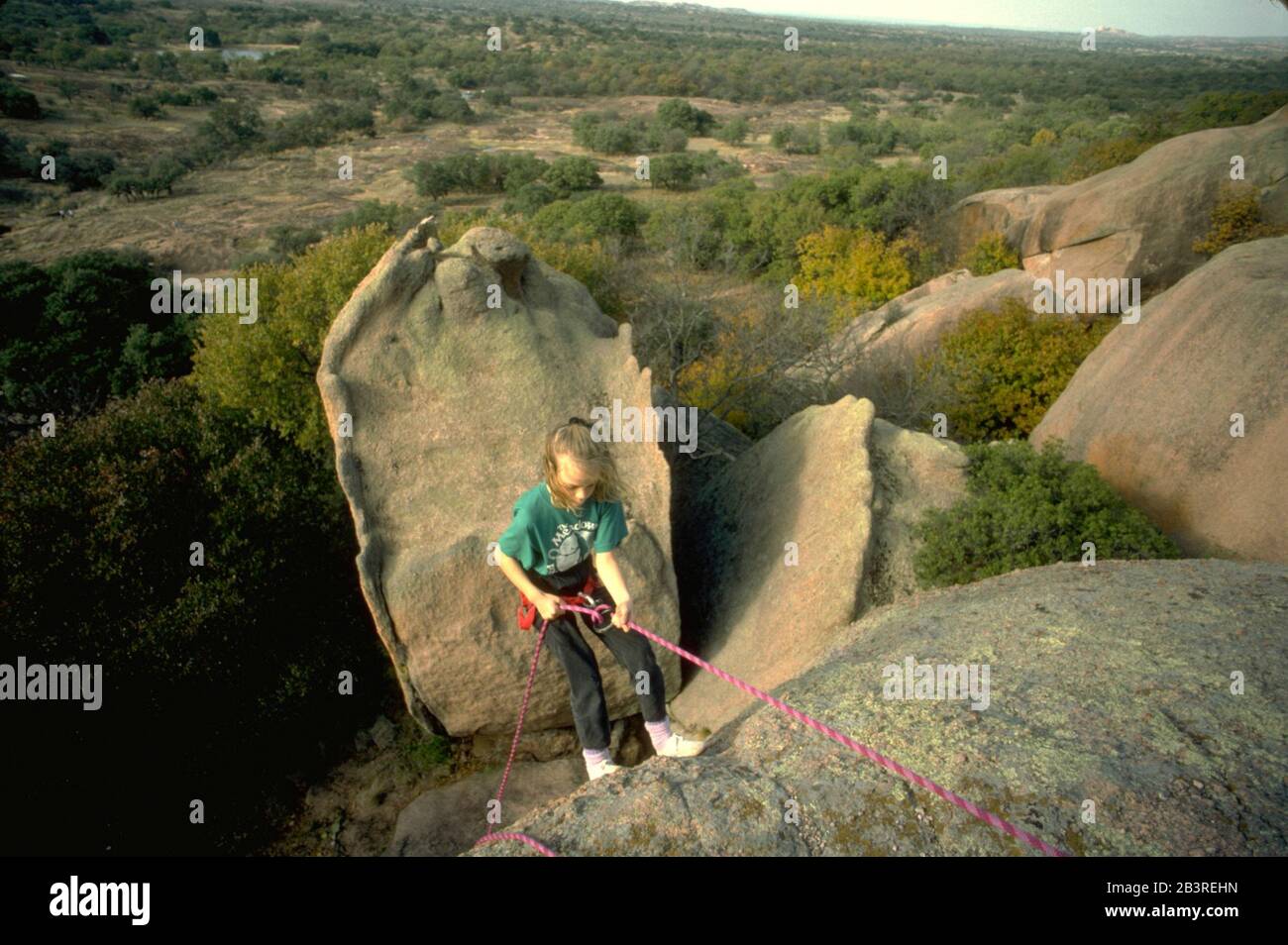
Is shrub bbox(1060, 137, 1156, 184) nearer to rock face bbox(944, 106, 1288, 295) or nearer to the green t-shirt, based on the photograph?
rock face bbox(944, 106, 1288, 295)

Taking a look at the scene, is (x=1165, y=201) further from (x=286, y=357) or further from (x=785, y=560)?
(x=286, y=357)

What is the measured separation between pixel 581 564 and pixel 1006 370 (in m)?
9.64

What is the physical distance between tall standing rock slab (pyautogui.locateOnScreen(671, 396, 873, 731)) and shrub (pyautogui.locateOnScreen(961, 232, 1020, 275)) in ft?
44.9

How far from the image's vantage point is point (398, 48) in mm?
60812

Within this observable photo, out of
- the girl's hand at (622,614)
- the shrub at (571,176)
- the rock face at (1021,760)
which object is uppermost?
the shrub at (571,176)

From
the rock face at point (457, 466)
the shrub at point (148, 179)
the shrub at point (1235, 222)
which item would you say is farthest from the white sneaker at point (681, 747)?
the shrub at point (148, 179)

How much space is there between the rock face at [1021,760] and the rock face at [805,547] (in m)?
1.43

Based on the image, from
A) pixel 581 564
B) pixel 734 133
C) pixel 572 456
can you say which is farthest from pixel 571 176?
pixel 572 456

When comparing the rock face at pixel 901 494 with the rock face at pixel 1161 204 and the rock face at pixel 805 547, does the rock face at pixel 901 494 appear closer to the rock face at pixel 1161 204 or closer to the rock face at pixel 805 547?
the rock face at pixel 805 547

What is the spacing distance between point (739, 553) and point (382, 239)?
6738mm

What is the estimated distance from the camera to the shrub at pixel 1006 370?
1193cm

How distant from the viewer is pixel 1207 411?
24.0ft
